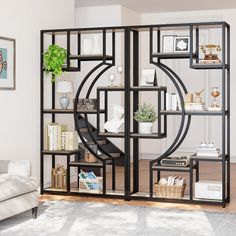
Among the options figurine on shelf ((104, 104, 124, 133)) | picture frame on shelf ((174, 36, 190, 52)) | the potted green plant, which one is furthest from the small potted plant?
the potted green plant

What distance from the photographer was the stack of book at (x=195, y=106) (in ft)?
21.1

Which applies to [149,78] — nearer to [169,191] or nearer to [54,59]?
[54,59]

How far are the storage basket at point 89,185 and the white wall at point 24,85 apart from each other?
623mm

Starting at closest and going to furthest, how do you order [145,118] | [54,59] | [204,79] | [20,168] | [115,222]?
1. [115,222]
2. [20,168]
3. [145,118]
4. [54,59]
5. [204,79]

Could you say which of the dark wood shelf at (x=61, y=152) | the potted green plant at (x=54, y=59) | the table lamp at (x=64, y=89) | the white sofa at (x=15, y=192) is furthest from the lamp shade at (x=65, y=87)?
the white sofa at (x=15, y=192)

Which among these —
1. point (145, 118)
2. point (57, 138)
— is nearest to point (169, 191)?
point (145, 118)

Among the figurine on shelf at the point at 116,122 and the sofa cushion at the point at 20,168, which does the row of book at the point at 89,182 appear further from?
the sofa cushion at the point at 20,168

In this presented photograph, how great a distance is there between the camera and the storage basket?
692 cm

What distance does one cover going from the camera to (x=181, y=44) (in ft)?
21.4

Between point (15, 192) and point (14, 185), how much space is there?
7 cm

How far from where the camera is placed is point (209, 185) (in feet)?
21.1

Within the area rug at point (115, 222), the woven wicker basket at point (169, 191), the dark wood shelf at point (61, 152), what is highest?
the dark wood shelf at point (61, 152)

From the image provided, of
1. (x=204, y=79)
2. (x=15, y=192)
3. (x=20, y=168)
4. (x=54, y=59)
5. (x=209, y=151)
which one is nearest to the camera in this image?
(x=15, y=192)

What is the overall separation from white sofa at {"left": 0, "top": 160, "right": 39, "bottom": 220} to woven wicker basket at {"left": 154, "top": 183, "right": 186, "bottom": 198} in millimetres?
1598
